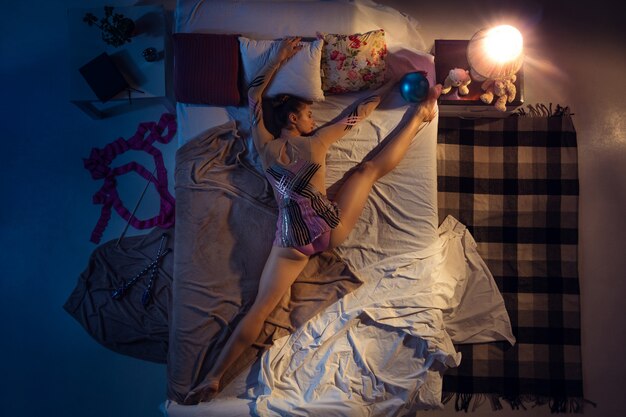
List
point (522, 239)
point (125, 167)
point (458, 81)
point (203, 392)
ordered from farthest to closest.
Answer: point (125, 167)
point (522, 239)
point (458, 81)
point (203, 392)

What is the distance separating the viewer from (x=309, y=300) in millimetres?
2562

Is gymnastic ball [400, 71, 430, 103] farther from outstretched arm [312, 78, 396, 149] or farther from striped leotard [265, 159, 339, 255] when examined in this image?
striped leotard [265, 159, 339, 255]

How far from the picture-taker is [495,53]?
8.44 ft

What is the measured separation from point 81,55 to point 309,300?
209 centimetres

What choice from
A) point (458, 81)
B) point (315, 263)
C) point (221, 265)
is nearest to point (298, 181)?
point (315, 263)

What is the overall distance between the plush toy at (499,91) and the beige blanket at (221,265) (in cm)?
134

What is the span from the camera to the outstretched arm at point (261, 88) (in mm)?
2553

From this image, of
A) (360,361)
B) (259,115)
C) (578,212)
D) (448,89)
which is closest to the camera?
(360,361)

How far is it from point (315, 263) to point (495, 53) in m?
1.57

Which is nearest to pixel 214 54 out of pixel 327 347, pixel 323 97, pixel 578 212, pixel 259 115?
pixel 259 115

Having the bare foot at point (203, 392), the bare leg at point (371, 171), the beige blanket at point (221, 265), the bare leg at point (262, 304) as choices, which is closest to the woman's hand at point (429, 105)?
the bare leg at point (371, 171)

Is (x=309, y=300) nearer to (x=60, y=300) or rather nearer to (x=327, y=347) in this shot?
(x=327, y=347)

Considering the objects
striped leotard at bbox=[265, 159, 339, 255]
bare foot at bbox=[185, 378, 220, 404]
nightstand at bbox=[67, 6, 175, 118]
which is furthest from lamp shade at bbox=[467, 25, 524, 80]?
bare foot at bbox=[185, 378, 220, 404]

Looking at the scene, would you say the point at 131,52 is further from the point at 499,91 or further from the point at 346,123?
the point at 499,91
